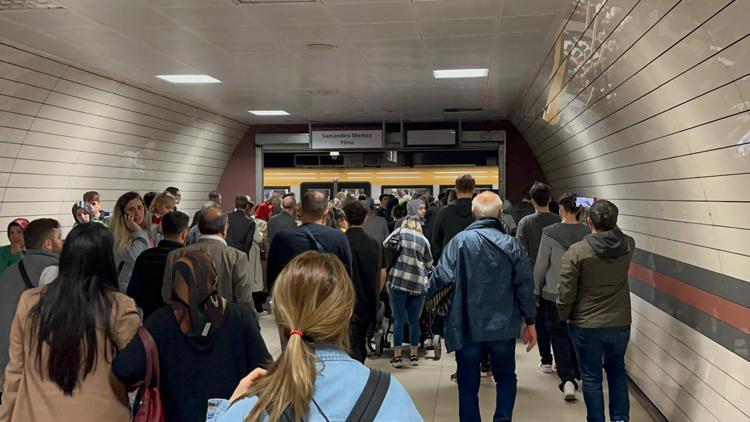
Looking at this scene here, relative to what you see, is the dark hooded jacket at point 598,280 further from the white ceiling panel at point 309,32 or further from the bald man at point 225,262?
the white ceiling panel at point 309,32

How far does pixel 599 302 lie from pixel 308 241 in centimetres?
197

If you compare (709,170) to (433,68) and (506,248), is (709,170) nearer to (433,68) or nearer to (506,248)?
(506,248)

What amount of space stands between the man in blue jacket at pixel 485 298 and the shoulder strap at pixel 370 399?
2.67 metres

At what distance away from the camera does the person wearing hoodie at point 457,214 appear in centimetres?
611

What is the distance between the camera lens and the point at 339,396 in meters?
1.42

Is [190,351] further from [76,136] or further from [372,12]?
[76,136]

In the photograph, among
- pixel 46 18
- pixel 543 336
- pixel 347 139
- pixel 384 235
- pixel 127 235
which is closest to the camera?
pixel 127 235

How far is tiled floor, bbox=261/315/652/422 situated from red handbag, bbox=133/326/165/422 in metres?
3.08

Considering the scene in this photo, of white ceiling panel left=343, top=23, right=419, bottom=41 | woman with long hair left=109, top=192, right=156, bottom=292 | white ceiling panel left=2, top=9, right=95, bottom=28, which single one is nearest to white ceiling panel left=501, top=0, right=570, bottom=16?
white ceiling panel left=343, top=23, right=419, bottom=41

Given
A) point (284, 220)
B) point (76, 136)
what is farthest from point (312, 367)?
point (76, 136)

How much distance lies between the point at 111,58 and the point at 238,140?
7295 mm

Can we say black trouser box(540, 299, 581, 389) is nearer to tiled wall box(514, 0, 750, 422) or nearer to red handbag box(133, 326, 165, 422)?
tiled wall box(514, 0, 750, 422)

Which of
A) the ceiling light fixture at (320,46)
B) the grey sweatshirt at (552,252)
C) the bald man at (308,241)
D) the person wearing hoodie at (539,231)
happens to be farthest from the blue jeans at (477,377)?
the ceiling light fixture at (320,46)

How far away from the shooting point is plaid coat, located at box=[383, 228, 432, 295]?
20.1 ft
